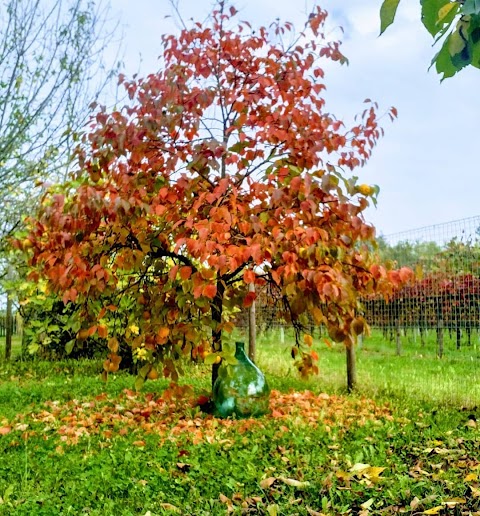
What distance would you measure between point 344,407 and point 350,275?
1.50 m

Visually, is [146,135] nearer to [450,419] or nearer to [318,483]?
[318,483]

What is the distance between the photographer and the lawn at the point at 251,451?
3.10 meters

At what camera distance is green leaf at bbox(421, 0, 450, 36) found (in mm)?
1285

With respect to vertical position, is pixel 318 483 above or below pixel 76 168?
below

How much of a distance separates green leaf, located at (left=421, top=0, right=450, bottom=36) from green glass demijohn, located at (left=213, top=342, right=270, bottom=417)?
4050mm

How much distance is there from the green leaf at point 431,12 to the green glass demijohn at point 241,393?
4.05 metres

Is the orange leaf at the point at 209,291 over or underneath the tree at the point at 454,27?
underneath

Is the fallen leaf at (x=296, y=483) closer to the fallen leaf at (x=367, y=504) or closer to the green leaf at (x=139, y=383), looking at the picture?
the fallen leaf at (x=367, y=504)

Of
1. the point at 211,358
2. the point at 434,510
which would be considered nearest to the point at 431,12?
the point at 434,510

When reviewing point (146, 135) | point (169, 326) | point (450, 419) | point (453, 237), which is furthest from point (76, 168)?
point (453, 237)

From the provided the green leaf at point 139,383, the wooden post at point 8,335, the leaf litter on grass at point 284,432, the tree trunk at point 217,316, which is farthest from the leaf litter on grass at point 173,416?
the wooden post at point 8,335

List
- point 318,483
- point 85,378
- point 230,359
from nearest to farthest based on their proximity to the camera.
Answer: point 318,483 → point 230,359 → point 85,378

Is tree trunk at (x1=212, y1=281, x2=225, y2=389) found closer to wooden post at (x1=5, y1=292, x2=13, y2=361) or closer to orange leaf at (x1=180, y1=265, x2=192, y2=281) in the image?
orange leaf at (x1=180, y1=265, x2=192, y2=281)

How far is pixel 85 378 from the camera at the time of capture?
776cm
